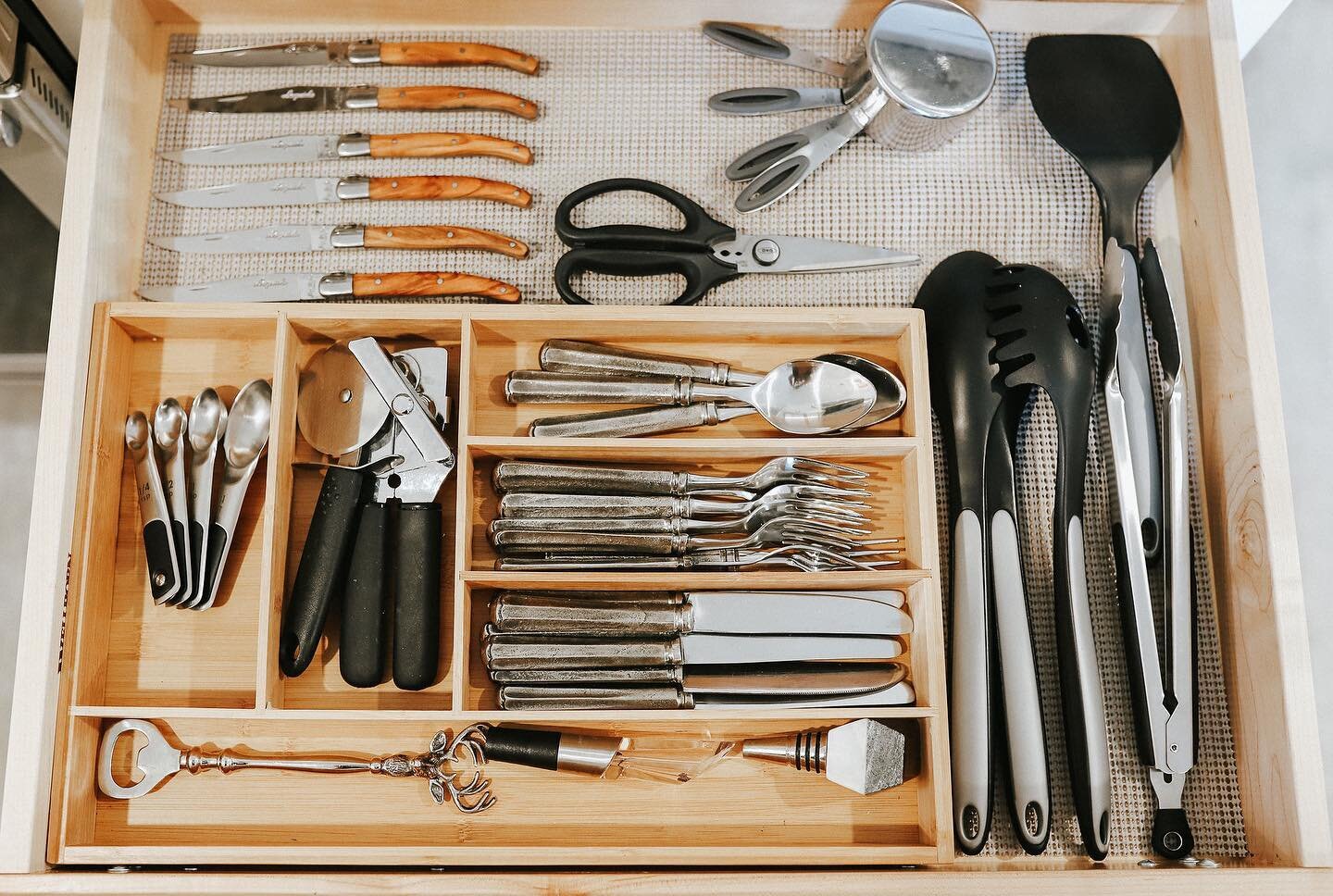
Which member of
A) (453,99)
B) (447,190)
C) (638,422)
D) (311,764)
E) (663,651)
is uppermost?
(453,99)

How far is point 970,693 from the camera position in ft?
2.87

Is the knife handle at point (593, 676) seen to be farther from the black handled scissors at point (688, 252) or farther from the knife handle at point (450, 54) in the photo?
the knife handle at point (450, 54)

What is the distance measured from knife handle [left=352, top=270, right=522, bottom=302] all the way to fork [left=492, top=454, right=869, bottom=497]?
187 millimetres

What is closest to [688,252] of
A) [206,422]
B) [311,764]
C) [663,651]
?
[663,651]

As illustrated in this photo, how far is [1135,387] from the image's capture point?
3.10ft

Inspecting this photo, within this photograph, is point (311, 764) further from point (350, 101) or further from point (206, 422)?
point (350, 101)

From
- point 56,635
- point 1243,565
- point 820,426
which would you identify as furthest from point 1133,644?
point 56,635

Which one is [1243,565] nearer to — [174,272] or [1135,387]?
[1135,387]

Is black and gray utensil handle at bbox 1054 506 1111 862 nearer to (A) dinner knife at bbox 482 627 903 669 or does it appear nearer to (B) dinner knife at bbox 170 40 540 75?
(A) dinner knife at bbox 482 627 903 669

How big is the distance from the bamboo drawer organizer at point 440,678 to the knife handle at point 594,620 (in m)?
0.03

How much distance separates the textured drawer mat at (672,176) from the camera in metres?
1.02

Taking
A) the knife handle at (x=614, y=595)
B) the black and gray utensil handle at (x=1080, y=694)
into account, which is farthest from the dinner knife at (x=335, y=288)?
the black and gray utensil handle at (x=1080, y=694)

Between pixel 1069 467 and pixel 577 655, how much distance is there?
0.52 meters

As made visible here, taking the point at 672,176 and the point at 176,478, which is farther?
the point at 672,176
